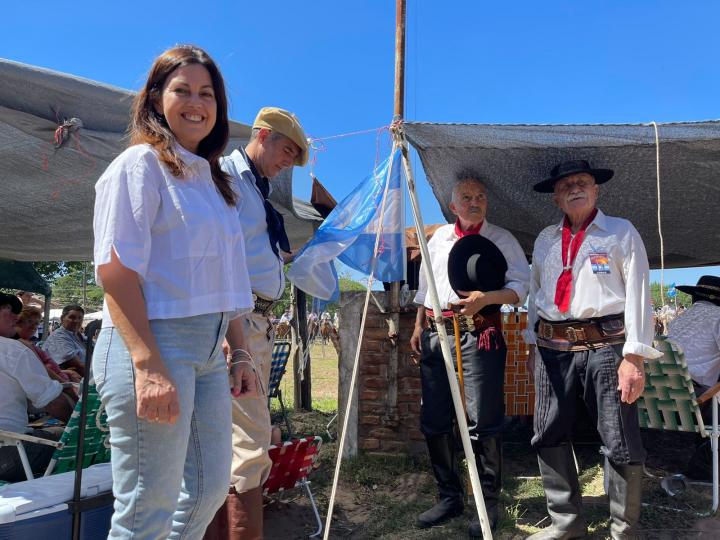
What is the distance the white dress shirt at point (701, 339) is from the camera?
3848mm

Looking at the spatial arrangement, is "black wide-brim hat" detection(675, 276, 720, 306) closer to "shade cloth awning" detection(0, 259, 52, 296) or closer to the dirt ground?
the dirt ground

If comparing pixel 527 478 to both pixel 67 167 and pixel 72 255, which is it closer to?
pixel 67 167

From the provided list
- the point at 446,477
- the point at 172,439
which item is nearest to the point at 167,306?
the point at 172,439

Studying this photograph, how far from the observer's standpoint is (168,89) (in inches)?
67.4

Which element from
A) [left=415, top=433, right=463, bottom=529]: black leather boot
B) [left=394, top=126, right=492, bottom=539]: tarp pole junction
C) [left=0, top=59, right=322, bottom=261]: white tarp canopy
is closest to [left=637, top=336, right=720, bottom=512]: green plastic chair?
[left=415, top=433, right=463, bottom=529]: black leather boot

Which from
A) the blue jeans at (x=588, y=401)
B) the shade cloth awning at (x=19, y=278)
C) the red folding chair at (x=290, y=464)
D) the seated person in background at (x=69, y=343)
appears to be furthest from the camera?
the shade cloth awning at (x=19, y=278)

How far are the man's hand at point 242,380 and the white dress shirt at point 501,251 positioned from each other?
1656 millimetres

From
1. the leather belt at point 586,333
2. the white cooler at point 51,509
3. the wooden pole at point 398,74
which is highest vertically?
the wooden pole at point 398,74

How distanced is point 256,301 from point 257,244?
0.25 m

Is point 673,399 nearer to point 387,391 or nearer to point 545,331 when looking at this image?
point 545,331

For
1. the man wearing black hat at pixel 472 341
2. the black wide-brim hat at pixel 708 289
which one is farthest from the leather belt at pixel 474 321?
the black wide-brim hat at pixel 708 289

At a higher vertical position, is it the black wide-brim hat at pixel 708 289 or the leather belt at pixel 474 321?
the black wide-brim hat at pixel 708 289

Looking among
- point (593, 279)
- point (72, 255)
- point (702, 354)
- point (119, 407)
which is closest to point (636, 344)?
point (593, 279)

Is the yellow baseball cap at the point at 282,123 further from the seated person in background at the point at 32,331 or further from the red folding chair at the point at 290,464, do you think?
the seated person in background at the point at 32,331
